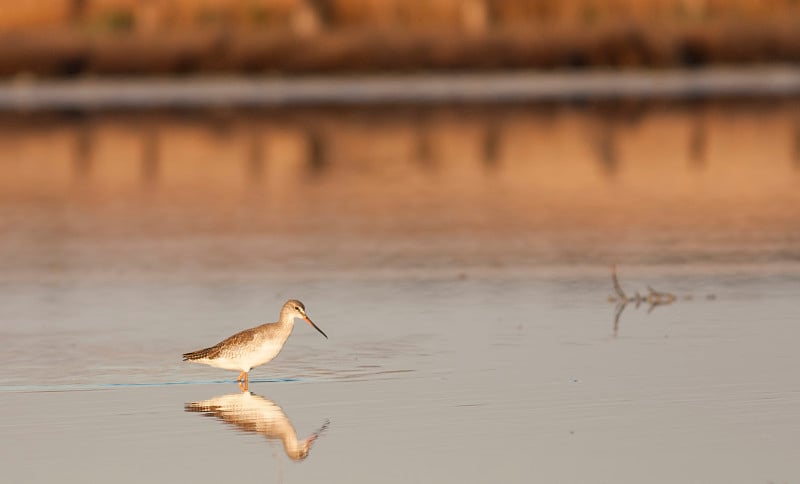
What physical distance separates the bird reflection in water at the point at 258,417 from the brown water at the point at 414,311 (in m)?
0.03

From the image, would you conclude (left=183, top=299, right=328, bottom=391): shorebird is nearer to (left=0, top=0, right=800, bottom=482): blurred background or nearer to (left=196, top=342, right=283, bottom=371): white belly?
(left=196, top=342, right=283, bottom=371): white belly

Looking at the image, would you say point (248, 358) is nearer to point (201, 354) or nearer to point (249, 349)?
point (249, 349)

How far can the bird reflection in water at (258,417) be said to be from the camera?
10062 mm

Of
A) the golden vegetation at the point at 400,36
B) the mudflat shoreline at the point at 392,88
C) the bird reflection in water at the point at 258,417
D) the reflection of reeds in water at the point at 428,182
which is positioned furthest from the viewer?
the golden vegetation at the point at 400,36

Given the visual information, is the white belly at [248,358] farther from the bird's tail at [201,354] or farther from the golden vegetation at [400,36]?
the golden vegetation at [400,36]

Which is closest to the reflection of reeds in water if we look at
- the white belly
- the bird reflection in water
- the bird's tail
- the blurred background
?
the blurred background

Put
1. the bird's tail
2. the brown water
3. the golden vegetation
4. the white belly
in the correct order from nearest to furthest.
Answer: the brown water < the white belly < the bird's tail < the golden vegetation

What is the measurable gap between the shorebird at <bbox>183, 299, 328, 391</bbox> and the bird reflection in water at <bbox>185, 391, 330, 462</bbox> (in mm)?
208

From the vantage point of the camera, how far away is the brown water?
9.88m

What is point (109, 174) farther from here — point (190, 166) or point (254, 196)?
point (254, 196)

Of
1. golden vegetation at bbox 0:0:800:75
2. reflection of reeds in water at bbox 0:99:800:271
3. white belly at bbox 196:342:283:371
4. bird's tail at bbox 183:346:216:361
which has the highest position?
golden vegetation at bbox 0:0:800:75

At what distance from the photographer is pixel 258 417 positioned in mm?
10867

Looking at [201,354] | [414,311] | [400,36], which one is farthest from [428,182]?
[400,36]

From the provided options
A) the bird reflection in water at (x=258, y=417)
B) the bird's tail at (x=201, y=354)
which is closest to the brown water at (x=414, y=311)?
the bird reflection in water at (x=258, y=417)
